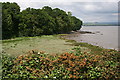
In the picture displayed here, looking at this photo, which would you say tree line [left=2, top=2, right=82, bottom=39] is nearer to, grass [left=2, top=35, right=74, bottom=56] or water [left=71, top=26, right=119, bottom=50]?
water [left=71, top=26, right=119, bottom=50]

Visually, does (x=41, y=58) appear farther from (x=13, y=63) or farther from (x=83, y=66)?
(x=83, y=66)

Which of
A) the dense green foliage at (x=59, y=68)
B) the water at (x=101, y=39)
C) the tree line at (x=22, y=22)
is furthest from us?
the tree line at (x=22, y=22)

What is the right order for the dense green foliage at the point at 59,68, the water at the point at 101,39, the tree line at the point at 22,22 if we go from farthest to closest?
the tree line at the point at 22,22, the water at the point at 101,39, the dense green foliage at the point at 59,68

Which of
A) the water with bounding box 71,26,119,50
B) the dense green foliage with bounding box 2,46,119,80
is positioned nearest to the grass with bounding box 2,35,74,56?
the dense green foliage with bounding box 2,46,119,80

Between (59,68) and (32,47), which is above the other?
(32,47)

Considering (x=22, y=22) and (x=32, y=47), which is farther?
(x=22, y=22)

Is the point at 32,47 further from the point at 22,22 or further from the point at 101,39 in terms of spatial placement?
the point at 22,22

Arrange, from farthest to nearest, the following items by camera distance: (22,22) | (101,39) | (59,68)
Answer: (22,22) → (101,39) → (59,68)

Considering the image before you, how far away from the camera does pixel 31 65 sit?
7957 millimetres

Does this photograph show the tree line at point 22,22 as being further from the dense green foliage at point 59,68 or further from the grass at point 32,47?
the dense green foliage at point 59,68

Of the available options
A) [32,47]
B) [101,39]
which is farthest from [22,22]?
[32,47]

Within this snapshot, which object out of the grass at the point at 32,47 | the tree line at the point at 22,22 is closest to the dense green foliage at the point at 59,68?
the grass at the point at 32,47

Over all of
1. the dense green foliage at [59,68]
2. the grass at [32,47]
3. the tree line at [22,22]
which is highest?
the tree line at [22,22]

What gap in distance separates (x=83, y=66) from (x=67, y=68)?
2.52 ft
